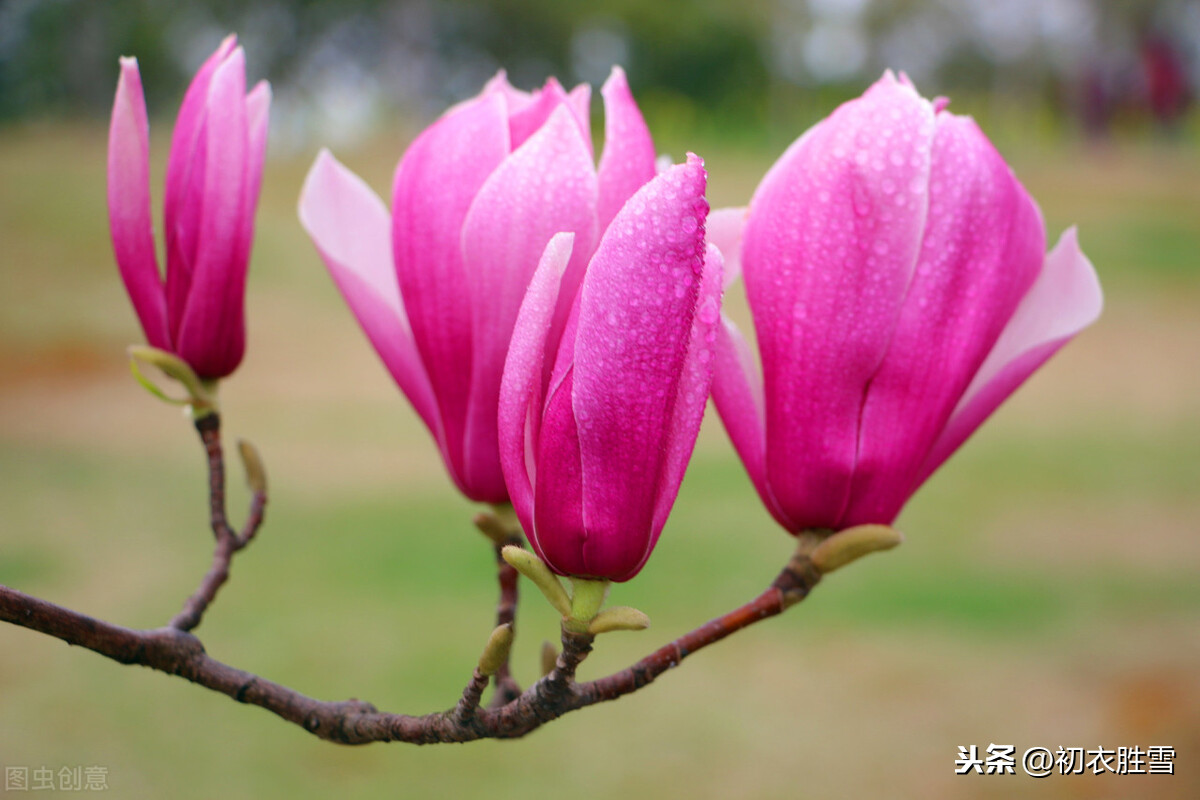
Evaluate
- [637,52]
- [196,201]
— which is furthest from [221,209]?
[637,52]

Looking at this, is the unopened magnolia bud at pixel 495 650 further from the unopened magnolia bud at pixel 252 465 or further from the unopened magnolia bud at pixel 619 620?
the unopened magnolia bud at pixel 252 465

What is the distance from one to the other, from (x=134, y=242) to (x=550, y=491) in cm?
23

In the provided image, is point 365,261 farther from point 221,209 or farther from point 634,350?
point 634,350

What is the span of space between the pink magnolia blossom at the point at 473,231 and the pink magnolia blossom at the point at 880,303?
0.18 feet

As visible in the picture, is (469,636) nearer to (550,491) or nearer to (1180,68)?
(550,491)

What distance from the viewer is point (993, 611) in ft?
11.8

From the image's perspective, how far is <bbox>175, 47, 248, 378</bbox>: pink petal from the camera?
428 mm

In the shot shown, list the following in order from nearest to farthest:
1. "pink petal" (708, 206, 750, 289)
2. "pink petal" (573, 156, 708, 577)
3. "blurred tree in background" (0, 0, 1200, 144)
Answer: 1. "pink petal" (573, 156, 708, 577)
2. "pink petal" (708, 206, 750, 289)
3. "blurred tree in background" (0, 0, 1200, 144)

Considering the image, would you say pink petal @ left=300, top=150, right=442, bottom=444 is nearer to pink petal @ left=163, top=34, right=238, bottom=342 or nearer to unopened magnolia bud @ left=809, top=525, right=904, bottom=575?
pink petal @ left=163, top=34, right=238, bottom=342

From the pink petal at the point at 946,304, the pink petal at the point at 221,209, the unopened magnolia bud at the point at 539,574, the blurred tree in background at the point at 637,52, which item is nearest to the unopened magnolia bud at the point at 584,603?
the unopened magnolia bud at the point at 539,574

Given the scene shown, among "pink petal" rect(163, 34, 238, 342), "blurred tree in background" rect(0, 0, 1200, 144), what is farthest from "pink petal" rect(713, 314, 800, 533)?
"blurred tree in background" rect(0, 0, 1200, 144)

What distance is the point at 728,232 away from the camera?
396 mm

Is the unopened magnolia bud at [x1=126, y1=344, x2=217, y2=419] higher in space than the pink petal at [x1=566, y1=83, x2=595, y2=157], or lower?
lower

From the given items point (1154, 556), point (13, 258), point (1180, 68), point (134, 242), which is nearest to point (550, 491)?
point (134, 242)
